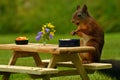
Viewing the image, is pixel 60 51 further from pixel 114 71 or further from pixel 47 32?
pixel 114 71

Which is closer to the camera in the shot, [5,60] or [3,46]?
[3,46]

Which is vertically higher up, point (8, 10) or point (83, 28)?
point (83, 28)

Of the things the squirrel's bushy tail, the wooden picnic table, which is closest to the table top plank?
the wooden picnic table

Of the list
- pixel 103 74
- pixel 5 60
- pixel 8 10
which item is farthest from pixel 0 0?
pixel 103 74

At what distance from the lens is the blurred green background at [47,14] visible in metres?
22.6

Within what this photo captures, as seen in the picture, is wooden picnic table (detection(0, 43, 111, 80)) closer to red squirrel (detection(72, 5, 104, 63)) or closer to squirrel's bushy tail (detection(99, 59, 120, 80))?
red squirrel (detection(72, 5, 104, 63))

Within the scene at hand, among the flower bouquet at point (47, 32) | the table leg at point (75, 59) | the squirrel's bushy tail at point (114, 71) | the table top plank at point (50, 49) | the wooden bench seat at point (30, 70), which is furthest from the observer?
the squirrel's bushy tail at point (114, 71)

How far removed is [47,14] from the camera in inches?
945

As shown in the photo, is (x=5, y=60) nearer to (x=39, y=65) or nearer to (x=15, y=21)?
(x=39, y=65)

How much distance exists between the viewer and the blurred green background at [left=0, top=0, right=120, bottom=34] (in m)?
22.6

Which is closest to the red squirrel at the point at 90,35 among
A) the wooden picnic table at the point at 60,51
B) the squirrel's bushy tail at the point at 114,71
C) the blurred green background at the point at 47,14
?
the wooden picnic table at the point at 60,51

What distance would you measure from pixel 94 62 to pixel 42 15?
16816mm

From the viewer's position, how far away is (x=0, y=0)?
25.6 meters

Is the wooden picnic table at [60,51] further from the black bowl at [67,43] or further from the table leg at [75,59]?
the black bowl at [67,43]
